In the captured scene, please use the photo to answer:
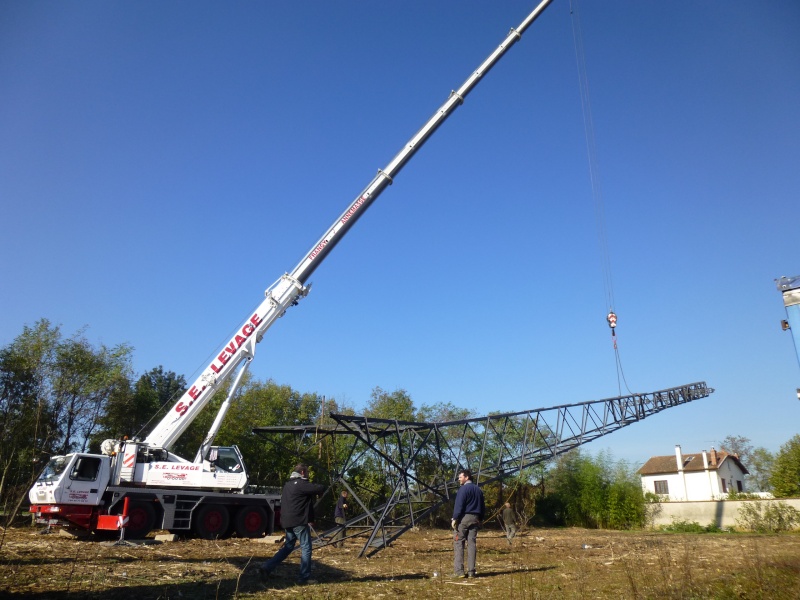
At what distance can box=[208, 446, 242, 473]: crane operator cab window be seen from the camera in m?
17.9

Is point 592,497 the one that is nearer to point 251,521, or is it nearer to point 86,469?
point 251,521

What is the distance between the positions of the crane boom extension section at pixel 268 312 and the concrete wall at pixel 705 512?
2355 cm

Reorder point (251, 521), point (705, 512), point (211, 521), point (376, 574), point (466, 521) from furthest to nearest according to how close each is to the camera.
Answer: point (705, 512) → point (251, 521) → point (211, 521) → point (376, 574) → point (466, 521)

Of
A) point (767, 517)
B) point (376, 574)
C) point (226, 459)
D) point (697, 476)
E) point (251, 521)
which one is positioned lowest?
point (376, 574)

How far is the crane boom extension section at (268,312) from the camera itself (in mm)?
16609

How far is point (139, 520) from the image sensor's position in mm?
16188

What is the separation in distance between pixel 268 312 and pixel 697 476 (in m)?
40.6

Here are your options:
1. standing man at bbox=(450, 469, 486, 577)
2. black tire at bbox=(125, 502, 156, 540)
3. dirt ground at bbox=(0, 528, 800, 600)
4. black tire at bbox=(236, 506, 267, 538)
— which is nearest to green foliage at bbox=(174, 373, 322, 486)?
black tire at bbox=(236, 506, 267, 538)

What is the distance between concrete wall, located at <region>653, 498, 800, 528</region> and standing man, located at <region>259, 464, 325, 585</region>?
2626cm

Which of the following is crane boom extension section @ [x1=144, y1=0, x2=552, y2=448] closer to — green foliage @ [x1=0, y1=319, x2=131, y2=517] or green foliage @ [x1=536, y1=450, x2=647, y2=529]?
green foliage @ [x1=0, y1=319, x2=131, y2=517]

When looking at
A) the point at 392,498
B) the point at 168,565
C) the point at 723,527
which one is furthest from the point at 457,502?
the point at 723,527

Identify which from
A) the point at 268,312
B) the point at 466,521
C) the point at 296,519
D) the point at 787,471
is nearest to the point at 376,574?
the point at 466,521

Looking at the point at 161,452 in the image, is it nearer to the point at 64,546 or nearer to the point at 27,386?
the point at 64,546

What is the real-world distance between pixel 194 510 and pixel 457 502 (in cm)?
1039
